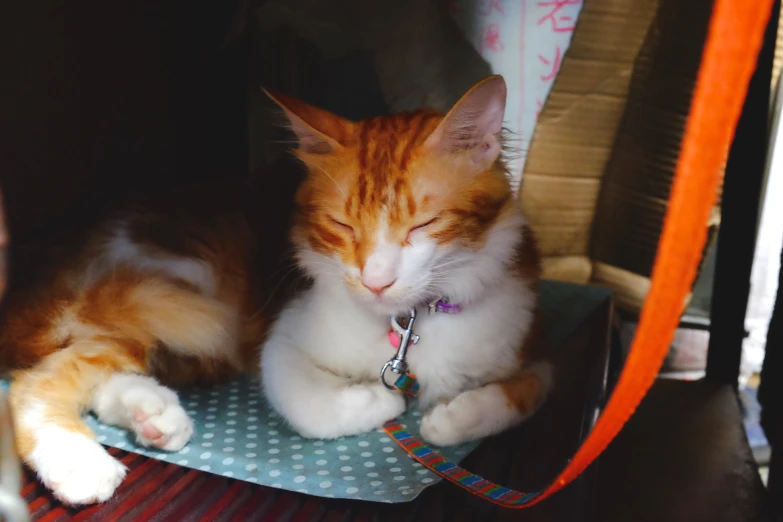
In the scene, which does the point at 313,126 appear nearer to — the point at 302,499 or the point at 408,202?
the point at 408,202

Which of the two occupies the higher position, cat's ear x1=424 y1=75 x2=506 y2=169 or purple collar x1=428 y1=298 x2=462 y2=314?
cat's ear x1=424 y1=75 x2=506 y2=169

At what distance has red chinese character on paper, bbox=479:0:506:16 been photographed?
1848mm

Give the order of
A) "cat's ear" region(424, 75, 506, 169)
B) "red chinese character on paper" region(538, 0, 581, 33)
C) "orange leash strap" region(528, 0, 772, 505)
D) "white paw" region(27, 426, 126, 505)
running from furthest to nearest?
"red chinese character on paper" region(538, 0, 581, 33) → "cat's ear" region(424, 75, 506, 169) → "white paw" region(27, 426, 126, 505) → "orange leash strap" region(528, 0, 772, 505)

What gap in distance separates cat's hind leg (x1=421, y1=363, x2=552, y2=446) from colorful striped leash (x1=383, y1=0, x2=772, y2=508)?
0.51 meters

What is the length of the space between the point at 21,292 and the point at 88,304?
0.44 ft

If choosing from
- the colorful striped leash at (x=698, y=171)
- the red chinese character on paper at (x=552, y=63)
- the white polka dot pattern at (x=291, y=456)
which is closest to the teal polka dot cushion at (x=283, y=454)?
the white polka dot pattern at (x=291, y=456)

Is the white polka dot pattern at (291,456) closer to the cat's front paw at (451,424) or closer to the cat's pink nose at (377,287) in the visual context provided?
the cat's front paw at (451,424)

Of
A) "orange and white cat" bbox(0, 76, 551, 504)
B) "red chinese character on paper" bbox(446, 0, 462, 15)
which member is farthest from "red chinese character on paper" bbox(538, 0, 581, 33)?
"orange and white cat" bbox(0, 76, 551, 504)

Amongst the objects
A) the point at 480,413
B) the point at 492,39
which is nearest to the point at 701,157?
the point at 480,413

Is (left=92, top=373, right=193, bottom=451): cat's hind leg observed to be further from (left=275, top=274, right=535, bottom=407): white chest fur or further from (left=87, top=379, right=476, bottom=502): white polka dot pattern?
(left=275, top=274, right=535, bottom=407): white chest fur

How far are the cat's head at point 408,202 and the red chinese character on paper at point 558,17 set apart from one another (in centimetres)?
86

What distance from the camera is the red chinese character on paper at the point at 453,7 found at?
1.86 meters

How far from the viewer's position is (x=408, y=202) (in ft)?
3.42

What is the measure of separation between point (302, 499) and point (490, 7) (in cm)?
153
